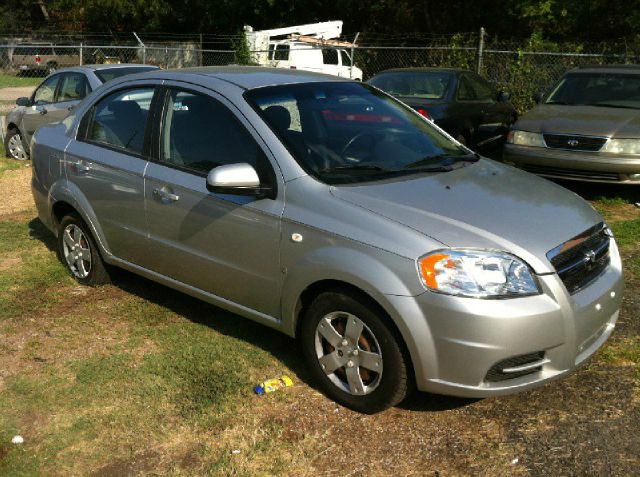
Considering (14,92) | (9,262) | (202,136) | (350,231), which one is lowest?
(14,92)

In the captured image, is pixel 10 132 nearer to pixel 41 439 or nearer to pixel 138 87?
pixel 138 87

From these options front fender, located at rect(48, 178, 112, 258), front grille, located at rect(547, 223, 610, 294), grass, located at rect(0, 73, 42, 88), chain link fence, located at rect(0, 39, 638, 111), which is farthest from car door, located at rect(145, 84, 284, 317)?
grass, located at rect(0, 73, 42, 88)

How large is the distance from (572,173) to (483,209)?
5041 mm

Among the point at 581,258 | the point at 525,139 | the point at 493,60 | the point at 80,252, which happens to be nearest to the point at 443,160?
the point at 581,258

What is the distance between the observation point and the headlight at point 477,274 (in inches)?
131

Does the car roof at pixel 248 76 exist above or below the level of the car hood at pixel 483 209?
above

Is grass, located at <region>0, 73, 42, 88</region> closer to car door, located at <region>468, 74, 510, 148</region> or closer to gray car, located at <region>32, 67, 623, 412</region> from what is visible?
car door, located at <region>468, 74, 510, 148</region>

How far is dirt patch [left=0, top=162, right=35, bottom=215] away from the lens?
8641mm

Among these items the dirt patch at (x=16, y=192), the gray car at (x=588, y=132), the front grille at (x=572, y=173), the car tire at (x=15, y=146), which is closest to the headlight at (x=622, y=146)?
the gray car at (x=588, y=132)

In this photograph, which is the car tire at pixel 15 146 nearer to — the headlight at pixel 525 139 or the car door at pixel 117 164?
the car door at pixel 117 164

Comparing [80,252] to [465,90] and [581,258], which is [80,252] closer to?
[581,258]

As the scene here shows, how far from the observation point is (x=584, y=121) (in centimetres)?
849

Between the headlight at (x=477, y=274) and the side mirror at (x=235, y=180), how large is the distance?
42.5 inches

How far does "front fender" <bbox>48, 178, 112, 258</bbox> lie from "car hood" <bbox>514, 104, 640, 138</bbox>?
5.49 meters
